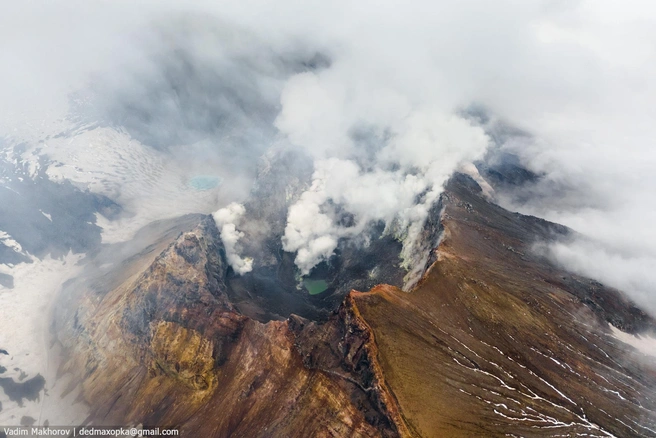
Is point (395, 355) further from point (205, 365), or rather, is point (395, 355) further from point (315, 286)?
point (315, 286)

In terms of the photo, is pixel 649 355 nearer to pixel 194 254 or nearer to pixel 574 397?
pixel 574 397

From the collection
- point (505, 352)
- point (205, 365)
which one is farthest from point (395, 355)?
Answer: point (205, 365)

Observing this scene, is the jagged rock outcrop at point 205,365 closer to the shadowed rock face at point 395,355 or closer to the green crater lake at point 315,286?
the shadowed rock face at point 395,355

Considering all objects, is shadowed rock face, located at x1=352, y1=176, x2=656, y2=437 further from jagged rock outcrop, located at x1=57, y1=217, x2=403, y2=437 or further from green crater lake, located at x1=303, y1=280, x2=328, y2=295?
green crater lake, located at x1=303, y1=280, x2=328, y2=295

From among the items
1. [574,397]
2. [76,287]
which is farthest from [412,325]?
[76,287]

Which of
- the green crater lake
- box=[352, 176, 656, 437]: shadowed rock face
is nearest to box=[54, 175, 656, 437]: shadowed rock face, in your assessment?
box=[352, 176, 656, 437]: shadowed rock face

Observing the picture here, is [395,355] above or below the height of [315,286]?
above

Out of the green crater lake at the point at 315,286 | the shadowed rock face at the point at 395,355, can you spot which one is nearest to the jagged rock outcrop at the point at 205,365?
the shadowed rock face at the point at 395,355

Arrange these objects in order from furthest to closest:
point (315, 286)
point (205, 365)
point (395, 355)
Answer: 1. point (315, 286)
2. point (205, 365)
3. point (395, 355)
